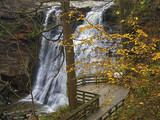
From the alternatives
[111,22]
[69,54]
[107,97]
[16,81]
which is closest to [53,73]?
[16,81]

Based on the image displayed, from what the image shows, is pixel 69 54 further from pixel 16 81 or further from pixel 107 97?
pixel 16 81

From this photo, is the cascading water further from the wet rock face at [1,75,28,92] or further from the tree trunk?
the tree trunk

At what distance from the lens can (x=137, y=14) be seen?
531 inches

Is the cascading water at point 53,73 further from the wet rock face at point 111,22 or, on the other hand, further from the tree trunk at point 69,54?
the tree trunk at point 69,54

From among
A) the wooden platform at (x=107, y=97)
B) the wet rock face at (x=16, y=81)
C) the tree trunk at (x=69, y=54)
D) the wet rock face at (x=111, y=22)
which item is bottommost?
the wet rock face at (x=16, y=81)

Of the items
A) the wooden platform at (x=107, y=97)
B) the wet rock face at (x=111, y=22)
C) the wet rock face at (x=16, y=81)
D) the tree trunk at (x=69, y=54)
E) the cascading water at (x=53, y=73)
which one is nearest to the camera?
the tree trunk at (x=69, y=54)

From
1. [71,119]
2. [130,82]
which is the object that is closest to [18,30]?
[71,119]

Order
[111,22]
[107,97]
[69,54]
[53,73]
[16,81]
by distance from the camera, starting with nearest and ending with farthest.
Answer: [69,54] < [107,97] < [53,73] < [111,22] < [16,81]

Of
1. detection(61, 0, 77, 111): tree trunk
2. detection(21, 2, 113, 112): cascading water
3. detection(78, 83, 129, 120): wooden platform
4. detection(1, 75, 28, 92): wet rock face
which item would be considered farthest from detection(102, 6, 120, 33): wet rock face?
detection(1, 75, 28, 92): wet rock face

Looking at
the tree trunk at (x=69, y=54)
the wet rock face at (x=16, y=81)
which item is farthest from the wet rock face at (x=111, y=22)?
the wet rock face at (x=16, y=81)

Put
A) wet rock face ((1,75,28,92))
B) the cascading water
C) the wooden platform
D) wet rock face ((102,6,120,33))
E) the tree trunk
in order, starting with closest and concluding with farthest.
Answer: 1. the tree trunk
2. the wooden platform
3. the cascading water
4. wet rock face ((102,6,120,33))
5. wet rock face ((1,75,28,92))

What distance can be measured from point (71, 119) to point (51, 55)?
12.7 m

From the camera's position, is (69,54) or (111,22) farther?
(111,22)

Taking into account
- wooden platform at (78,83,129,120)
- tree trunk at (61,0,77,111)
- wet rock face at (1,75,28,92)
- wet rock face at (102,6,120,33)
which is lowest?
wet rock face at (1,75,28,92)
